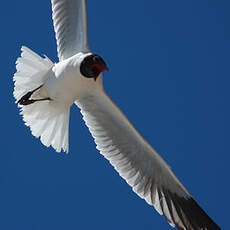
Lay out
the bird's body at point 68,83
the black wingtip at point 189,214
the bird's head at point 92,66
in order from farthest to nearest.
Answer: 1. the black wingtip at point 189,214
2. the bird's body at point 68,83
3. the bird's head at point 92,66

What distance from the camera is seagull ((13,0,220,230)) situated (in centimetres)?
579

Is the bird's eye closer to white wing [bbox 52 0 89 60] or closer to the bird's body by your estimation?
the bird's body

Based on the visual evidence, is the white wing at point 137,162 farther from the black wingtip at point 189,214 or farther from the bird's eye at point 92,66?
the bird's eye at point 92,66

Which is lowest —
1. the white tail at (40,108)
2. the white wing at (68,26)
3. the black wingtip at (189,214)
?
the black wingtip at (189,214)

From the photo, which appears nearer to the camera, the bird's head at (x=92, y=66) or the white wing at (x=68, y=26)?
the bird's head at (x=92, y=66)

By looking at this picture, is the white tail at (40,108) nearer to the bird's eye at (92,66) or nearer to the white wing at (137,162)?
the white wing at (137,162)

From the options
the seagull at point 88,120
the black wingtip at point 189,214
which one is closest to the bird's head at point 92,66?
the seagull at point 88,120

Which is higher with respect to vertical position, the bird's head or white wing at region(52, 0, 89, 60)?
white wing at region(52, 0, 89, 60)

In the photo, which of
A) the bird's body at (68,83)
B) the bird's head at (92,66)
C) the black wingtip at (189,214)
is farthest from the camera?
the black wingtip at (189,214)

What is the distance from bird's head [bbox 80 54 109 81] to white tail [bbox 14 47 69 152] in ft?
1.61

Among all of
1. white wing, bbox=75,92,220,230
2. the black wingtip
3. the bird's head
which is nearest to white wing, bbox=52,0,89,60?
Result: the bird's head

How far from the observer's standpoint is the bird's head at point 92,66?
5395 mm

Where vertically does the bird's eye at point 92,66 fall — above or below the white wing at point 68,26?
below

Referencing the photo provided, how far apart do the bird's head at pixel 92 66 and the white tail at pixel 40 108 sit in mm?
491
